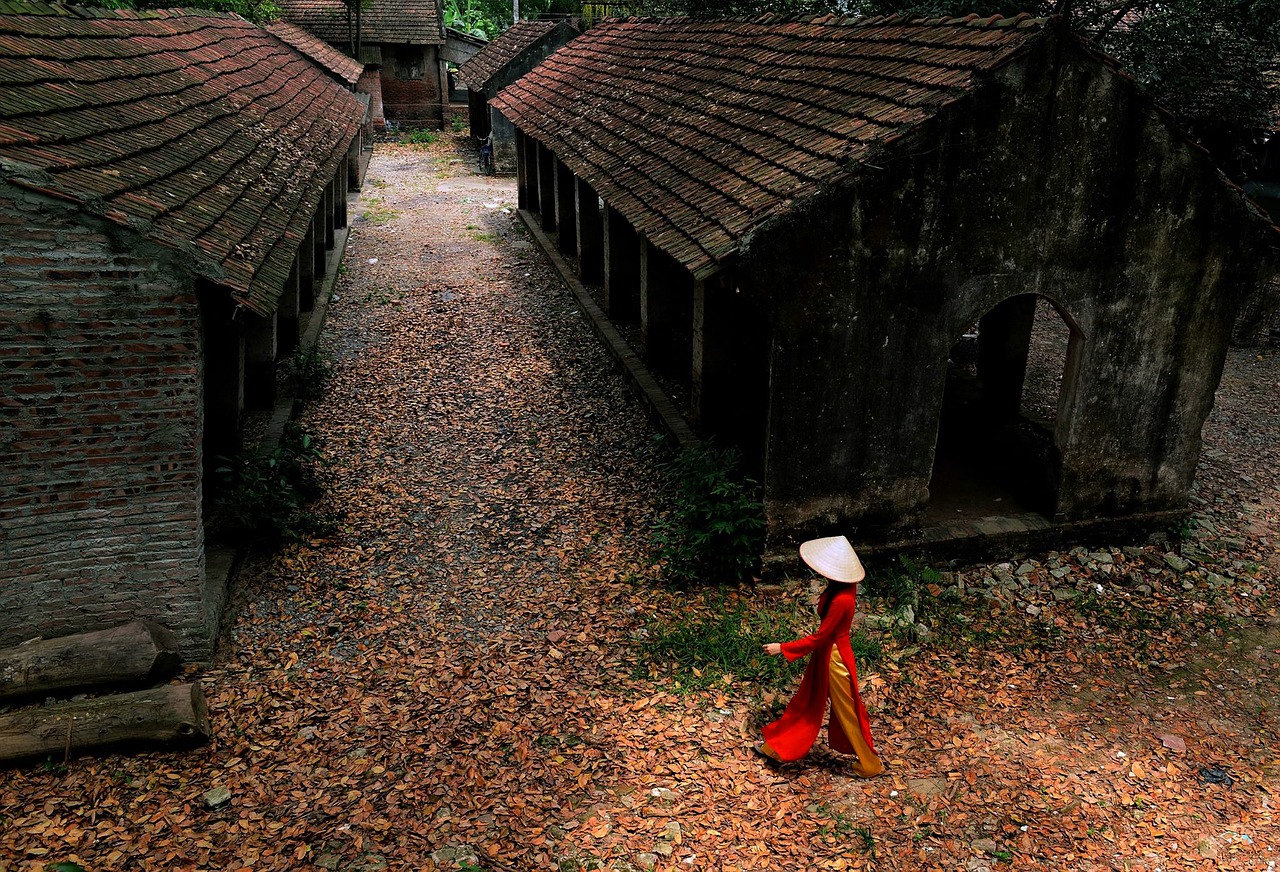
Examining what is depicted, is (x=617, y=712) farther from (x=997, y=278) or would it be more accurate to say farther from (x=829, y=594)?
(x=997, y=278)

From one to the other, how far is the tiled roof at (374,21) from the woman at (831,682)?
36778 mm

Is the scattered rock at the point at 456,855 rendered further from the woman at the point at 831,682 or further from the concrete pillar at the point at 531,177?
the concrete pillar at the point at 531,177

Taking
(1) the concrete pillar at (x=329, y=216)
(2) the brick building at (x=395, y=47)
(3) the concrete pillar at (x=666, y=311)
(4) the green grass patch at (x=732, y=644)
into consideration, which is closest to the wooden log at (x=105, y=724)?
(4) the green grass patch at (x=732, y=644)

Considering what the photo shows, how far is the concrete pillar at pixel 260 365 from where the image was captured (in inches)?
423

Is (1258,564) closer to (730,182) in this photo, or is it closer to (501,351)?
(730,182)

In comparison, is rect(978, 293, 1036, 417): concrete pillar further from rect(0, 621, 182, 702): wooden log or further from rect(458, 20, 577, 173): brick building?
rect(458, 20, 577, 173): brick building

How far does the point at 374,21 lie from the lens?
3678 cm

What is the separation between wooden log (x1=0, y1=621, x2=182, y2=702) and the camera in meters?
6.00

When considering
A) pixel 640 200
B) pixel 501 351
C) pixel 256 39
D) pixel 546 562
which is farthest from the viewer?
pixel 256 39

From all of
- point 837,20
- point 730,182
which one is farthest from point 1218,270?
point 837,20

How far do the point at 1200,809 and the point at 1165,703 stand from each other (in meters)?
1.21

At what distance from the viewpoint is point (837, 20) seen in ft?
35.5

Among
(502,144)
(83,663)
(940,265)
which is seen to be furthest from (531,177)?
(83,663)

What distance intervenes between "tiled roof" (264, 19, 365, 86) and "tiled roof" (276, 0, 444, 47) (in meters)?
5.38
